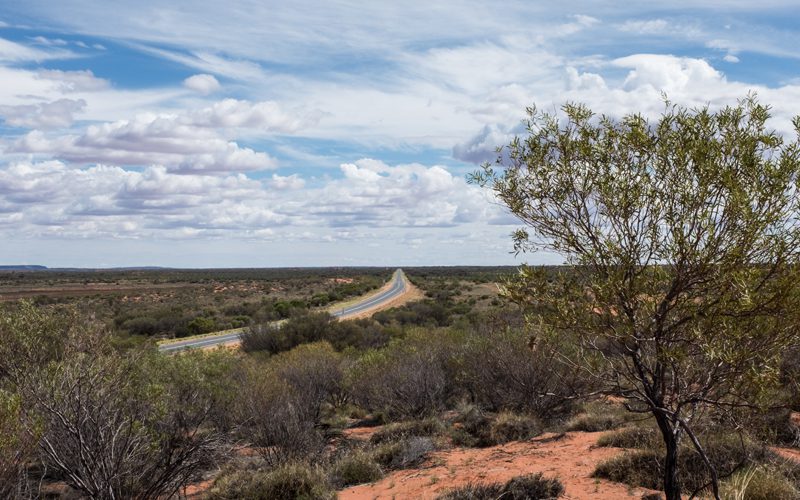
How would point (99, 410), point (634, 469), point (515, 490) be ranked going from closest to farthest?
point (99, 410) < point (515, 490) < point (634, 469)

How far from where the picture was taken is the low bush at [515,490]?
35.3 ft

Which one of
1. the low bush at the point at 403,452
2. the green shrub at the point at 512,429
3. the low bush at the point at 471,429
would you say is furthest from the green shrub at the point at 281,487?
the green shrub at the point at 512,429

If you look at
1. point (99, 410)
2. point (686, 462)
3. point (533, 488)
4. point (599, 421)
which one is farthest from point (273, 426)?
point (686, 462)

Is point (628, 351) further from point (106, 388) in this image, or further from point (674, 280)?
point (106, 388)

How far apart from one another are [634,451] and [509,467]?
2.60m

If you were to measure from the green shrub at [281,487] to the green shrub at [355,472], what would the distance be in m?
0.85

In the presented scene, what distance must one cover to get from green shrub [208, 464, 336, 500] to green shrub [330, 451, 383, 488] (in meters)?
0.85

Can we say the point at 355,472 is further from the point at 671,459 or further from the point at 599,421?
the point at 671,459

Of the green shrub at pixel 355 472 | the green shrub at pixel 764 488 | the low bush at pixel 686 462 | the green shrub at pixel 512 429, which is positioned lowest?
the green shrub at pixel 355 472

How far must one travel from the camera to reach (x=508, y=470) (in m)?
12.6

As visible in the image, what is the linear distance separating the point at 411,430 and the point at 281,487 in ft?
18.5

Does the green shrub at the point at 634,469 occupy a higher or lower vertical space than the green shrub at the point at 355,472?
higher

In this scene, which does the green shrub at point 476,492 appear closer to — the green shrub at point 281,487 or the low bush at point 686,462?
the low bush at point 686,462

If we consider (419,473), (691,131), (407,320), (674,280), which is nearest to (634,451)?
(419,473)
